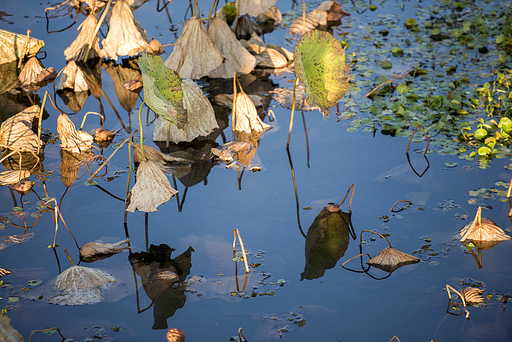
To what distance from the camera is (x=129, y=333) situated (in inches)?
74.3

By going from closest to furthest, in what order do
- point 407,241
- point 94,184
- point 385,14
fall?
point 407,241
point 94,184
point 385,14

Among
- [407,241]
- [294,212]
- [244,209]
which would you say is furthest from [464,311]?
[244,209]

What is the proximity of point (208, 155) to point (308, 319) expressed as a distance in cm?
147

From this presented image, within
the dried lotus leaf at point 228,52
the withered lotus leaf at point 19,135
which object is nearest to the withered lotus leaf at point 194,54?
the dried lotus leaf at point 228,52

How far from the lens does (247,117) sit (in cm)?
328

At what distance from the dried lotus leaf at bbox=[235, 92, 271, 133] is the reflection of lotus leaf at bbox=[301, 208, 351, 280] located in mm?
976

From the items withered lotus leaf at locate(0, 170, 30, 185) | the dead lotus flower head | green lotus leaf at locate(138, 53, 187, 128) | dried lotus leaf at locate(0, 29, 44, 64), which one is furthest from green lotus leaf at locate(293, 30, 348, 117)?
dried lotus leaf at locate(0, 29, 44, 64)

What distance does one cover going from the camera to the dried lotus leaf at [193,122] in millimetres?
3100

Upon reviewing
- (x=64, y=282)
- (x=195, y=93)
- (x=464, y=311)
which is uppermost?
(x=195, y=93)

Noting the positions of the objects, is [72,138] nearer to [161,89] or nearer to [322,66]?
[161,89]

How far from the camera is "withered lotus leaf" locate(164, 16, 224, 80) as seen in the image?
3.59 m

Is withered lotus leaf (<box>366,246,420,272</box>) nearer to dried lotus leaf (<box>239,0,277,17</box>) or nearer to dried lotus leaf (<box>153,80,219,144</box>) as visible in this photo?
dried lotus leaf (<box>153,80,219,144</box>)

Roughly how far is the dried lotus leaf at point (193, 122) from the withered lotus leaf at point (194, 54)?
0.59 m

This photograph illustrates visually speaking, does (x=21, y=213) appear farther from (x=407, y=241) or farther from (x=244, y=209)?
(x=407, y=241)
